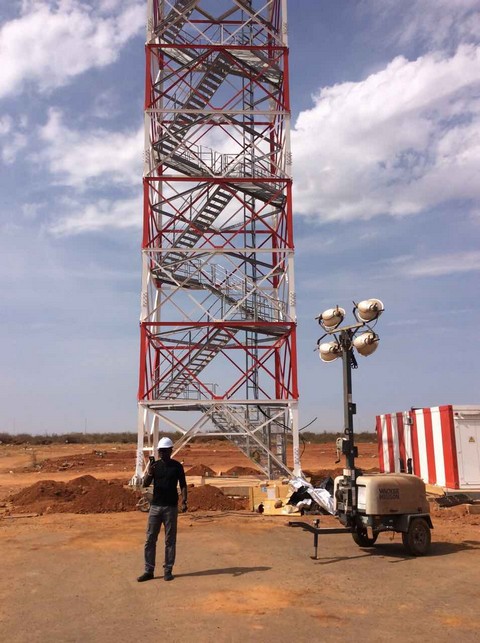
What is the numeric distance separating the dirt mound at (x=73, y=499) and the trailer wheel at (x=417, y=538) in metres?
10.7

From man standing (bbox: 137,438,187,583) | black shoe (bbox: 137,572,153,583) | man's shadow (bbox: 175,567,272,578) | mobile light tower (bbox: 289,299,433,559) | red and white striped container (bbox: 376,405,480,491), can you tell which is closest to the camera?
black shoe (bbox: 137,572,153,583)

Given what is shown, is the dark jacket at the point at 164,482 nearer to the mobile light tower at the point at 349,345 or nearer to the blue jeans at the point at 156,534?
the blue jeans at the point at 156,534

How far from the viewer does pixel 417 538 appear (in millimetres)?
11336

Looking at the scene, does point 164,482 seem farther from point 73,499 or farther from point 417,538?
point 73,499

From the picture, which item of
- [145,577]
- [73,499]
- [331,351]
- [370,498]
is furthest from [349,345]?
[73,499]

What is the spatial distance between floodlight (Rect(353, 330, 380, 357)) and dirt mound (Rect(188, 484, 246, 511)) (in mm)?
9732

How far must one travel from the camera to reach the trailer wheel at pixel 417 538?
36.7 ft

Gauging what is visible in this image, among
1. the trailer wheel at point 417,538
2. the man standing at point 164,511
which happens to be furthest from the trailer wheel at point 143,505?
the trailer wheel at point 417,538

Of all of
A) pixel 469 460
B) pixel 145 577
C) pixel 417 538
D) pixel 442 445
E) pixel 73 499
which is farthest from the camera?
pixel 73 499

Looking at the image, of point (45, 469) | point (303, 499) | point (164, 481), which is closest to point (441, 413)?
point (303, 499)

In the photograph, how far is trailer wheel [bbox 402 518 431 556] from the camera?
36.7 feet

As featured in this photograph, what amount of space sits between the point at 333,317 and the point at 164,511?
499cm

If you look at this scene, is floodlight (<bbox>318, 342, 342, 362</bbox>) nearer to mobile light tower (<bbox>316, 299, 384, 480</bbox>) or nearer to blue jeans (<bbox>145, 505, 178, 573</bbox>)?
mobile light tower (<bbox>316, 299, 384, 480</bbox>)

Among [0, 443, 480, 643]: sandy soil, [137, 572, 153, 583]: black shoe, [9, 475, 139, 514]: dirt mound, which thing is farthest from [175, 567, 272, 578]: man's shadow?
[9, 475, 139, 514]: dirt mound
